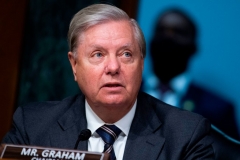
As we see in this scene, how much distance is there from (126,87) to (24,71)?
1.68 meters

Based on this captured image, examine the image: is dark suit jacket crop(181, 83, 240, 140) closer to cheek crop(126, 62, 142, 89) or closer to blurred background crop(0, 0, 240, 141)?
blurred background crop(0, 0, 240, 141)

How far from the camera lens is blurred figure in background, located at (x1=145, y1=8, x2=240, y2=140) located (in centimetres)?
369

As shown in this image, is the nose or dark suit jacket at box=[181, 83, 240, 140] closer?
the nose

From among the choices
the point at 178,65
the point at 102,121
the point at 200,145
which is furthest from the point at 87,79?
the point at 178,65

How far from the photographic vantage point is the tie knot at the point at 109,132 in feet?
8.24

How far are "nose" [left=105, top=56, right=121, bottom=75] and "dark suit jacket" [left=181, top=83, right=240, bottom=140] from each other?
1.38 meters

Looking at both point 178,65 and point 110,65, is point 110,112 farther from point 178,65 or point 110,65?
point 178,65

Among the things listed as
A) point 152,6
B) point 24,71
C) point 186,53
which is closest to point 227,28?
point 186,53

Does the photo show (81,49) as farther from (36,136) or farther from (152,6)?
(152,6)

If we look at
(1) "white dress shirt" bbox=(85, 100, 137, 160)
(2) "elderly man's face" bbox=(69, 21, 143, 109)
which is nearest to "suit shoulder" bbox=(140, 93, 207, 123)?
(1) "white dress shirt" bbox=(85, 100, 137, 160)

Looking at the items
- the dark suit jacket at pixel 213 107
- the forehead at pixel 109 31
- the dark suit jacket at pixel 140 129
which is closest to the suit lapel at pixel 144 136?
Result: the dark suit jacket at pixel 140 129

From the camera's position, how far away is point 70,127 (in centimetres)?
264

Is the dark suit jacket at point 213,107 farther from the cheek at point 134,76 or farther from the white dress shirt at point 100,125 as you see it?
the cheek at point 134,76

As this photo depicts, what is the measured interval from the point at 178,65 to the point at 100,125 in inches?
52.0
